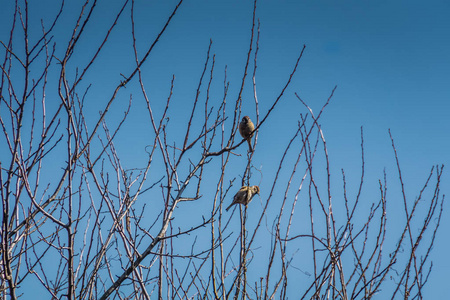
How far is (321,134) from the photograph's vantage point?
3.18 metres

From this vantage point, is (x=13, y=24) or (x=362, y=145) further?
(x=362, y=145)

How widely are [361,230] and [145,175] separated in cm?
142

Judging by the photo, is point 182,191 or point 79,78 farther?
point 182,191

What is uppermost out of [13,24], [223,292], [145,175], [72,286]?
[13,24]

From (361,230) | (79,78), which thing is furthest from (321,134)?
(79,78)

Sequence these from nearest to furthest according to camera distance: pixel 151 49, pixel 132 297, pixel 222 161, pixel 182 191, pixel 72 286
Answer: pixel 72 286, pixel 151 49, pixel 182 191, pixel 222 161, pixel 132 297

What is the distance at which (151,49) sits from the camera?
239cm

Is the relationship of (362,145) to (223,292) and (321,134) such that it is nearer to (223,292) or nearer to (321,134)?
(321,134)

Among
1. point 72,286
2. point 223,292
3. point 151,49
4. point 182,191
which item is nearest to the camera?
point 72,286

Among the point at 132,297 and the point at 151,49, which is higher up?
the point at 151,49

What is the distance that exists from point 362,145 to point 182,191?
1230 mm

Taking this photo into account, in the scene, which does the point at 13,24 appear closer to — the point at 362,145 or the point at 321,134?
the point at 321,134

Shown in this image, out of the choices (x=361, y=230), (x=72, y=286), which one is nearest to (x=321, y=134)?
(x=361, y=230)

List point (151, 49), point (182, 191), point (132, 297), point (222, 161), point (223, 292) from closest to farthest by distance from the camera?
point (151, 49) < point (182, 191) < point (223, 292) < point (222, 161) < point (132, 297)
